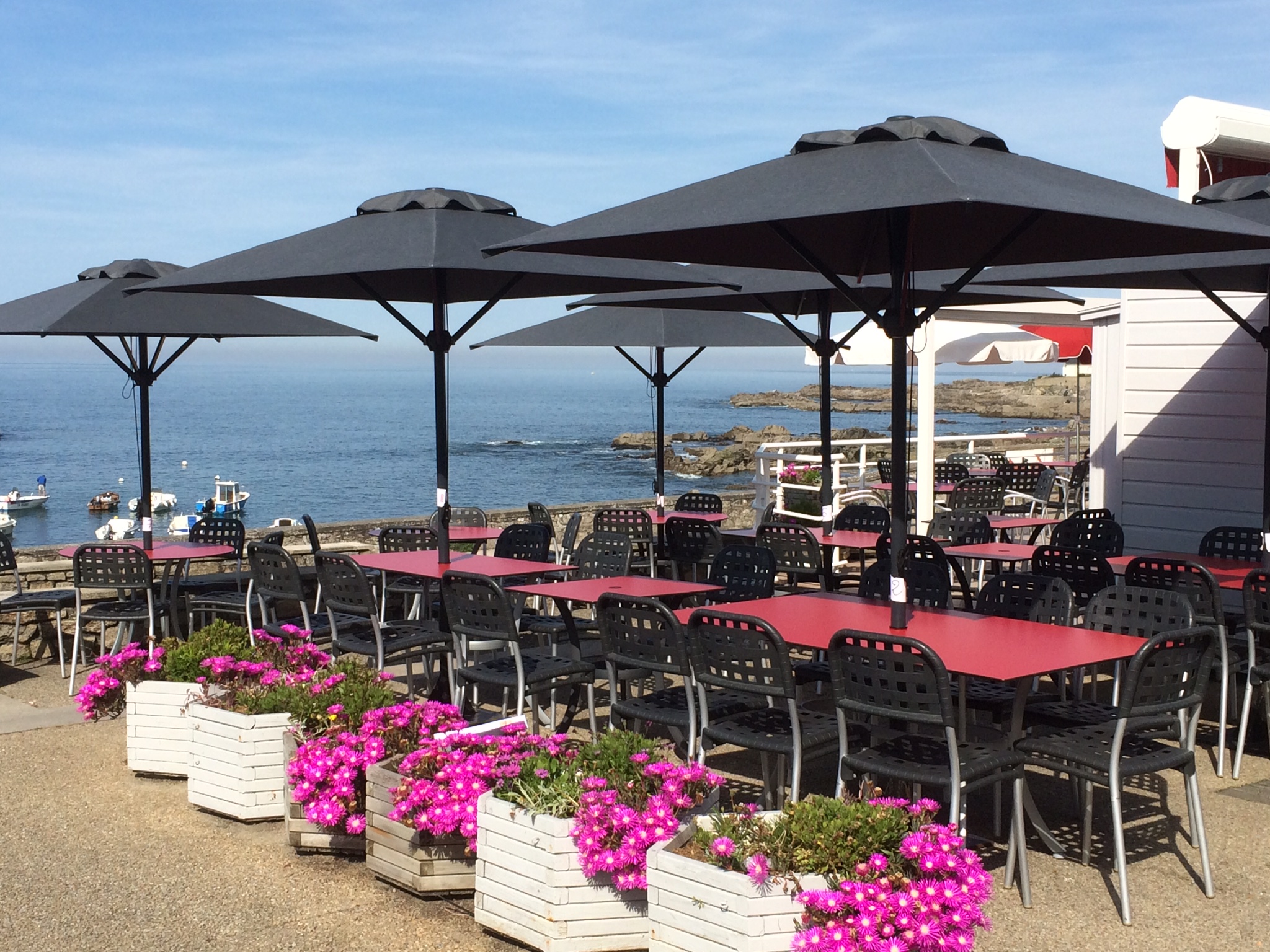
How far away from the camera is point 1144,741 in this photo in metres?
4.21

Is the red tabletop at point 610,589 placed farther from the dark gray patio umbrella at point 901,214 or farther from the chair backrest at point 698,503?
the chair backrest at point 698,503

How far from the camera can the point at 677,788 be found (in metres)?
3.59

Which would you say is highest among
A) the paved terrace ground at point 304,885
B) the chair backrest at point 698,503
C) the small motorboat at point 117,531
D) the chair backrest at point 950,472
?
the chair backrest at point 950,472

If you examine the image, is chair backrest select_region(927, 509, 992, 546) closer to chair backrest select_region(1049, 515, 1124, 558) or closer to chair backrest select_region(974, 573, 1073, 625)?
chair backrest select_region(1049, 515, 1124, 558)

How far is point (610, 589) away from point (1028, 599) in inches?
73.1

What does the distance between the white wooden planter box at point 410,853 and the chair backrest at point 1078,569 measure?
11.3ft

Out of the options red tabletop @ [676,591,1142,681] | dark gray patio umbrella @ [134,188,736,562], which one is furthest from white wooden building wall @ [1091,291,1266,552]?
red tabletop @ [676,591,1142,681]

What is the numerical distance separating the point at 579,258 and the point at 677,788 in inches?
146

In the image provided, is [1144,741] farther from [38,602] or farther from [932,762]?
[38,602]

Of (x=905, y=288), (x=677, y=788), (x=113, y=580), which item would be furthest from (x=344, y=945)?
(x=113, y=580)

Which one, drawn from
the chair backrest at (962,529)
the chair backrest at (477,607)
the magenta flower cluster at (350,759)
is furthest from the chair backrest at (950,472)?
the magenta flower cluster at (350,759)

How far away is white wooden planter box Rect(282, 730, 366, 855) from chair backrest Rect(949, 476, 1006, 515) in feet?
25.2

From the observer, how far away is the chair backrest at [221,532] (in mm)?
8547

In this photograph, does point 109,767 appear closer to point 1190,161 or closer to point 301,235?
point 301,235
